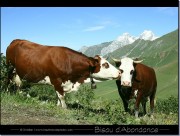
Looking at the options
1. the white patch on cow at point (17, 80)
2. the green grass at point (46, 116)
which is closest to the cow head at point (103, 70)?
the green grass at point (46, 116)

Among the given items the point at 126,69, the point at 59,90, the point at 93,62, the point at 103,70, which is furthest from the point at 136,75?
the point at 59,90

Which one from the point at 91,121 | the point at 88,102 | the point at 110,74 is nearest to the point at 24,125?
the point at 91,121

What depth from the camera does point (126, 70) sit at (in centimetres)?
1342

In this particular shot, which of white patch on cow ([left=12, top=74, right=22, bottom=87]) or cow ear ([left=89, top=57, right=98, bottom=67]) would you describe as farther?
white patch on cow ([left=12, top=74, right=22, bottom=87])

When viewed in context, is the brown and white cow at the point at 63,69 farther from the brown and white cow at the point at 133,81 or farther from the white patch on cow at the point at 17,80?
the brown and white cow at the point at 133,81

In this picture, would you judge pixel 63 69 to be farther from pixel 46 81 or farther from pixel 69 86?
pixel 46 81

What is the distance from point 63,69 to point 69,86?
777 mm

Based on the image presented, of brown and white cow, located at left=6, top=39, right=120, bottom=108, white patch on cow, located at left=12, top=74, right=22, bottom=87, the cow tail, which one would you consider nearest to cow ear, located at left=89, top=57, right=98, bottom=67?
brown and white cow, located at left=6, top=39, right=120, bottom=108

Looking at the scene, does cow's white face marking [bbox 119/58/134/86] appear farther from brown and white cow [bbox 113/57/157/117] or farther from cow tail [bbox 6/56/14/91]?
cow tail [bbox 6/56/14/91]

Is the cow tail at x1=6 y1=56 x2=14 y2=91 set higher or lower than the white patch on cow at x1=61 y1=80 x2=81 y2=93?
higher

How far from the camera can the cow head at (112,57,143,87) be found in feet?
42.8

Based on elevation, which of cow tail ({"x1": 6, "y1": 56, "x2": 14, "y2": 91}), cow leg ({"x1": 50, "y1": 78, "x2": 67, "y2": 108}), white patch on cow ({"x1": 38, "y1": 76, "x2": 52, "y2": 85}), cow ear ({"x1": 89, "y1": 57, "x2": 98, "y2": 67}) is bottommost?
cow leg ({"x1": 50, "y1": 78, "x2": 67, "y2": 108})
